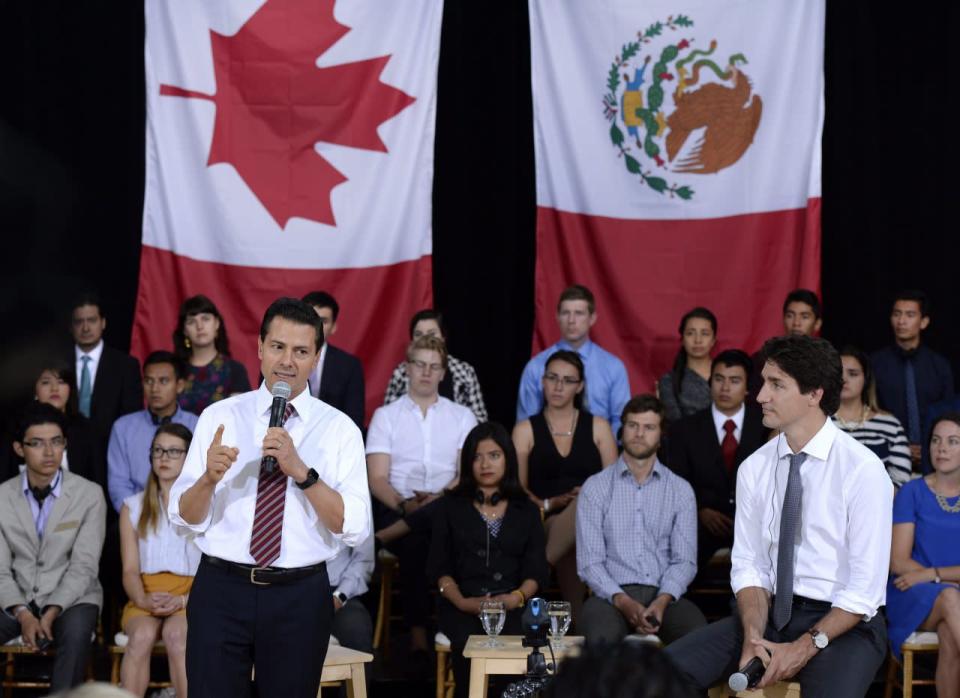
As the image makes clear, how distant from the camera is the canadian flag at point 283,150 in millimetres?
6164

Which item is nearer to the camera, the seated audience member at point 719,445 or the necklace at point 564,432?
the seated audience member at point 719,445

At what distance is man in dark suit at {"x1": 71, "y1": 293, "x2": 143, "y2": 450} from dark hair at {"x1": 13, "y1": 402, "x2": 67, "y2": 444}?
2.28 ft

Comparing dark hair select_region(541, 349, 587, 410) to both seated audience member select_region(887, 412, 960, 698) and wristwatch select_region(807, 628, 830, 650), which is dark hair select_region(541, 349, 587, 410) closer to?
seated audience member select_region(887, 412, 960, 698)

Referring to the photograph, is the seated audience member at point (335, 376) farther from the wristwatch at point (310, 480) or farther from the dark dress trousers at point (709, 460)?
the wristwatch at point (310, 480)

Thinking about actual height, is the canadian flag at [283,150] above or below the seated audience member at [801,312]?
above

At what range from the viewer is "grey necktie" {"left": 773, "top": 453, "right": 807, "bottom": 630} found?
3.61m

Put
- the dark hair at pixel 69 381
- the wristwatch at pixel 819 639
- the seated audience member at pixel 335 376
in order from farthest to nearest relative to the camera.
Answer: the seated audience member at pixel 335 376 < the dark hair at pixel 69 381 < the wristwatch at pixel 819 639

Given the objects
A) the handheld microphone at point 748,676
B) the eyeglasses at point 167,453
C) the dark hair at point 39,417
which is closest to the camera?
the handheld microphone at point 748,676

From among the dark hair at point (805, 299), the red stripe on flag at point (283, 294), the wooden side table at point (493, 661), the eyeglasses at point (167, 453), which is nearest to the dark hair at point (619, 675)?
the wooden side table at point (493, 661)

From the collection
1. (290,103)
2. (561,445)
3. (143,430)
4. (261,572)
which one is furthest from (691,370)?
(261,572)

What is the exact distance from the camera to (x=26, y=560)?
4809mm

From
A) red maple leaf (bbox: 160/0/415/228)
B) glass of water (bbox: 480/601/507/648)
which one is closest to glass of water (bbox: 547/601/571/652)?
glass of water (bbox: 480/601/507/648)

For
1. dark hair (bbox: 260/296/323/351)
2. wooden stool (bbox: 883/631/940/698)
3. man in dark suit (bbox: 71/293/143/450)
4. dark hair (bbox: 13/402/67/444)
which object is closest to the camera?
dark hair (bbox: 260/296/323/351)

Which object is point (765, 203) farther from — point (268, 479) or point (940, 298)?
point (268, 479)
